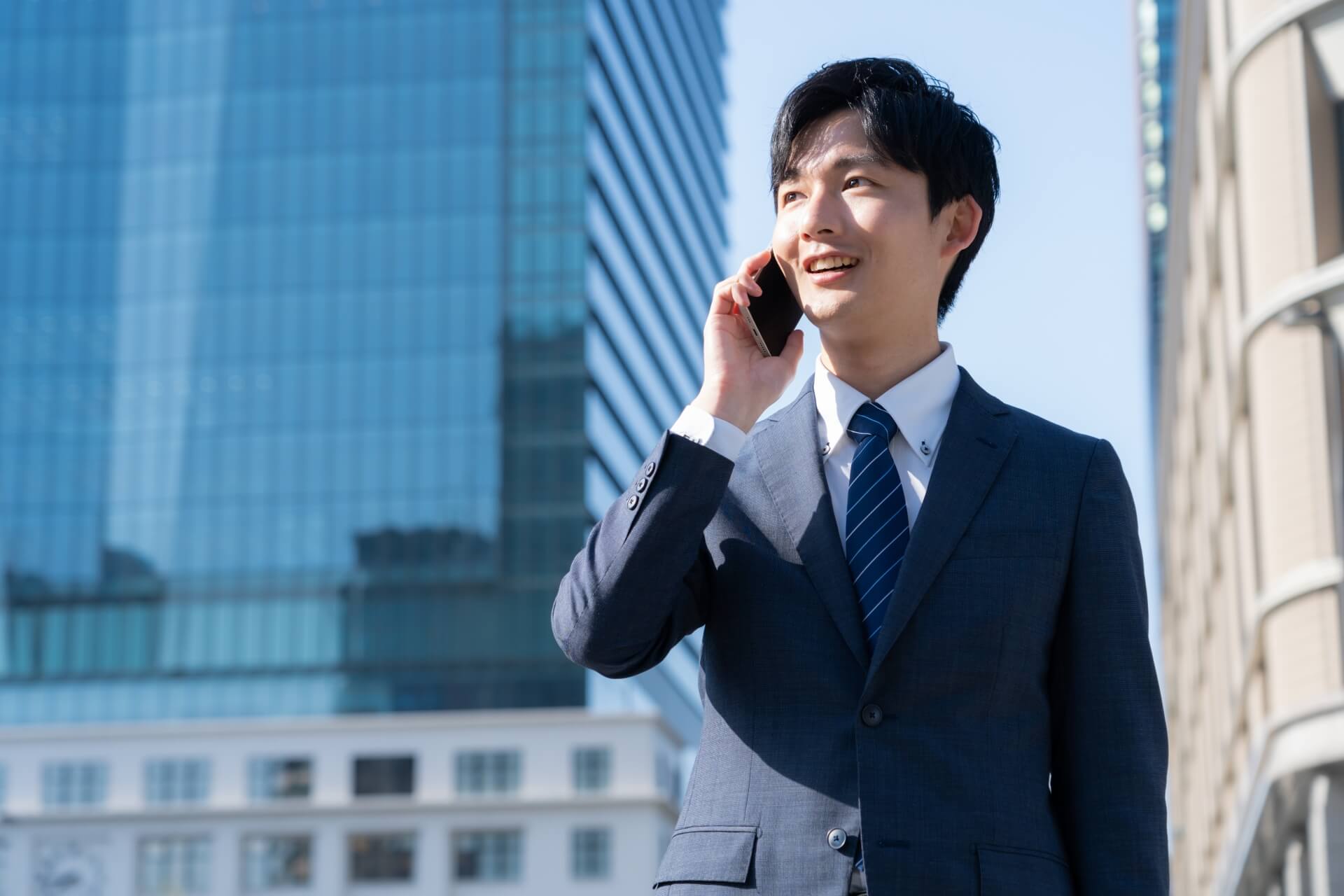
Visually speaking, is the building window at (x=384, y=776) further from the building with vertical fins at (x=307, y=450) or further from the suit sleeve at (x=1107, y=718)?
the suit sleeve at (x=1107, y=718)

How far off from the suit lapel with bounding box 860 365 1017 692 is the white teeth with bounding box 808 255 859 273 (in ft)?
0.93

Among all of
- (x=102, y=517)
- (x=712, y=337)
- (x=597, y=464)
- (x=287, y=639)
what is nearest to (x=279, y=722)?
(x=287, y=639)

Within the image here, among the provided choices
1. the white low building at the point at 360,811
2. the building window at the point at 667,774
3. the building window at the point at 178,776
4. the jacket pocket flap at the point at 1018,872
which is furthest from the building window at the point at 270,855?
the jacket pocket flap at the point at 1018,872

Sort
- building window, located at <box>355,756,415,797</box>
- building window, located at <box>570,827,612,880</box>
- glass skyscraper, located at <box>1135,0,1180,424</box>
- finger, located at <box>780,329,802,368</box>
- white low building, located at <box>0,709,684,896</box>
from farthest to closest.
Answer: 1. glass skyscraper, located at <box>1135,0,1180,424</box>
2. building window, located at <box>355,756,415,797</box>
3. white low building, located at <box>0,709,684,896</box>
4. building window, located at <box>570,827,612,880</box>
5. finger, located at <box>780,329,802,368</box>

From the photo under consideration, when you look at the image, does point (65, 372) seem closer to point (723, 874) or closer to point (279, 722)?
point (279, 722)

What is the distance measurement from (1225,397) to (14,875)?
49.7 meters

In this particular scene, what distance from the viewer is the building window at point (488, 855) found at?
57.2 m

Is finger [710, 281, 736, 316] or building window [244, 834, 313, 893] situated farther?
building window [244, 834, 313, 893]

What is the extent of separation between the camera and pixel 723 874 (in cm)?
241

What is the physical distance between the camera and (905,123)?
8.96ft

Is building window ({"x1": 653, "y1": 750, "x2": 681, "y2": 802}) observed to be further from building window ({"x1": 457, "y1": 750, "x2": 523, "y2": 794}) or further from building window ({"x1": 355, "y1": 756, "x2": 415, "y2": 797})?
building window ({"x1": 355, "y1": 756, "x2": 415, "y2": 797})

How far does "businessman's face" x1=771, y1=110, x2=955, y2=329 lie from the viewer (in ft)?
8.80

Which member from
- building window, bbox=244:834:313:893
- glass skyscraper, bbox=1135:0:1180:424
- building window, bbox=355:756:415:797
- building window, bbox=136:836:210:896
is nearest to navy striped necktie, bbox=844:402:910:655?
building window, bbox=355:756:415:797

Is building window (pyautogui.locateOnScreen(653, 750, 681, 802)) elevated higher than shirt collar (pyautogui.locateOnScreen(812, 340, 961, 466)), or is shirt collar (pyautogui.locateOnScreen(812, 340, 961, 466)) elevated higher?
shirt collar (pyautogui.locateOnScreen(812, 340, 961, 466))
